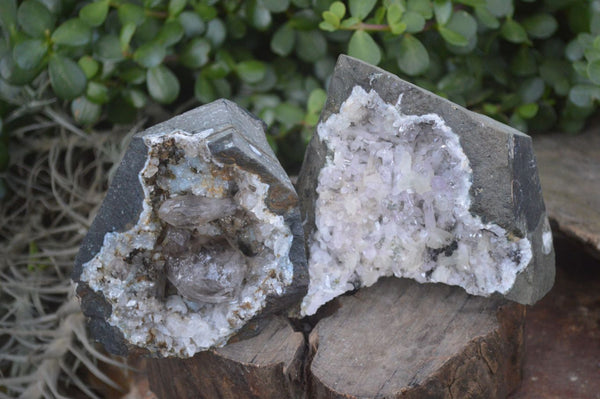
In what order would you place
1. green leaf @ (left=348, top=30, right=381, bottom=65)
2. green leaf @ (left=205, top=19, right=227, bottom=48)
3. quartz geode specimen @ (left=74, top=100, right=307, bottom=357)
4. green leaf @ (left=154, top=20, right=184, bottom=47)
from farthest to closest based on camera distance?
green leaf @ (left=205, top=19, right=227, bottom=48) < green leaf @ (left=154, top=20, right=184, bottom=47) < green leaf @ (left=348, top=30, right=381, bottom=65) < quartz geode specimen @ (left=74, top=100, right=307, bottom=357)

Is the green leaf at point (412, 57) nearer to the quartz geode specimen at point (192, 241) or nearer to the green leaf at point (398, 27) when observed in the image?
the green leaf at point (398, 27)

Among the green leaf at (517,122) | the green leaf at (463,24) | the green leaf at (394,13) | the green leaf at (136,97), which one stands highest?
the green leaf at (394,13)

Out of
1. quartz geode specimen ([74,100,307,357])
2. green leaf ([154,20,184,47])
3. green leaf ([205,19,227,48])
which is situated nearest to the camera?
quartz geode specimen ([74,100,307,357])

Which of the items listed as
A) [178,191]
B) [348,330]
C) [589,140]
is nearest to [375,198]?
[348,330]

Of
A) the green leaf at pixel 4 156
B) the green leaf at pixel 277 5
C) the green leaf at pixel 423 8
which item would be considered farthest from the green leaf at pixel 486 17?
the green leaf at pixel 4 156

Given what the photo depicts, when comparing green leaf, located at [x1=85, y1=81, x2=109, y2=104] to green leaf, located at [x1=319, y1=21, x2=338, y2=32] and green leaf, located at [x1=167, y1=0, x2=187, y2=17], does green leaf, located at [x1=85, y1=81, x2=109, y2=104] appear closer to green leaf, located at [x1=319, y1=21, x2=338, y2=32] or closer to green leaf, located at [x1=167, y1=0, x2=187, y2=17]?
green leaf, located at [x1=167, y1=0, x2=187, y2=17]

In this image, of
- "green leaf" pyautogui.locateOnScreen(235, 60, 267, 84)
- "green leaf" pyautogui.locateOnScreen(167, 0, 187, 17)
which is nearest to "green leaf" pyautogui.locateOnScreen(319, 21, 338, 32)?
"green leaf" pyautogui.locateOnScreen(235, 60, 267, 84)

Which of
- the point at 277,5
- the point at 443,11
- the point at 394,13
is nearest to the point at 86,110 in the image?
the point at 277,5
